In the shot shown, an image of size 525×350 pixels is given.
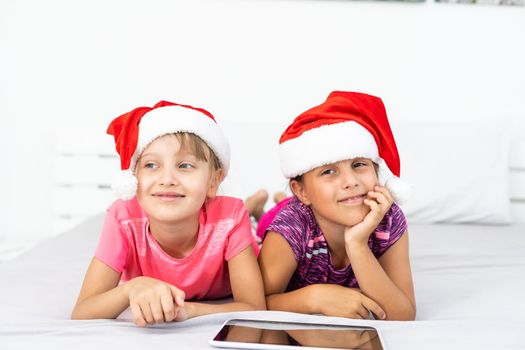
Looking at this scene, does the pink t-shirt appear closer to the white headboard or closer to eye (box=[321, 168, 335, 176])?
eye (box=[321, 168, 335, 176])

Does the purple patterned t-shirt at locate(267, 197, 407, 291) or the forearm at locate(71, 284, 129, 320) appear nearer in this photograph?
the forearm at locate(71, 284, 129, 320)

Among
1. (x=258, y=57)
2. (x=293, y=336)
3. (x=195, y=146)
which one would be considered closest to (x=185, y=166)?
(x=195, y=146)

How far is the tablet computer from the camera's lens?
787mm

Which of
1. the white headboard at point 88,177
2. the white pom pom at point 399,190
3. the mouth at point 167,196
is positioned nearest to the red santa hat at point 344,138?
the white pom pom at point 399,190

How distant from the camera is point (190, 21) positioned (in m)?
2.32

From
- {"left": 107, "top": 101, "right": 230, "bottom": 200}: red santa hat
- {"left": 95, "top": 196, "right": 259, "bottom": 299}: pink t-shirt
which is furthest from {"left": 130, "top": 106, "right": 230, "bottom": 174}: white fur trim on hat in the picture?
{"left": 95, "top": 196, "right": 259, "bottom": 299}: pink t-shirt

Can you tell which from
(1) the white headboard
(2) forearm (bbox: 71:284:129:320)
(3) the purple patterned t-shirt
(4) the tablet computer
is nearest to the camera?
(4) the tablet computer

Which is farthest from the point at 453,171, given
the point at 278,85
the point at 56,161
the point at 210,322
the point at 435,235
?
the point at 56,161

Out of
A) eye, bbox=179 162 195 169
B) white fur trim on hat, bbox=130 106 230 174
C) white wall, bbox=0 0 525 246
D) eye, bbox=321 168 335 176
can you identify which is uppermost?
white wall, bbox=0 0 525 246

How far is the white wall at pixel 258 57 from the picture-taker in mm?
2316

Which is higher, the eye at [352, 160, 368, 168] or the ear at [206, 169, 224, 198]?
the eye at [352, 160, 368, 168]

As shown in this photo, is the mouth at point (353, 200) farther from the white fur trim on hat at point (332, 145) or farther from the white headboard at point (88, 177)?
the white headboard at point (88, 177)

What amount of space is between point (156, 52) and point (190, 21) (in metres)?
0.19

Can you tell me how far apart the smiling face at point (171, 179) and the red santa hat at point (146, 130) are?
17 millimetres
